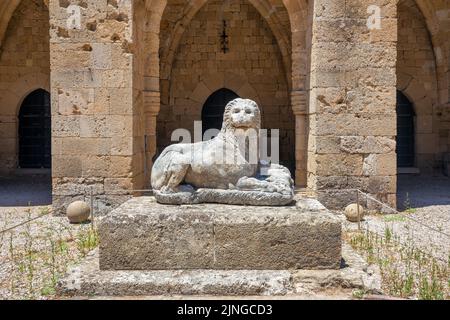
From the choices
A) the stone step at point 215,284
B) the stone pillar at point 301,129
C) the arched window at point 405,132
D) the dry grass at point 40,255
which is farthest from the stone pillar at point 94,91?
the arched window at point 405,132

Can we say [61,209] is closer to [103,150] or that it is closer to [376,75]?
[103,150]

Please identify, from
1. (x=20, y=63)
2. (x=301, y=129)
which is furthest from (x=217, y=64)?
(x=20, y=63)

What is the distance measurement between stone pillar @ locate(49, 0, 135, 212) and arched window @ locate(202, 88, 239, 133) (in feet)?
16.1

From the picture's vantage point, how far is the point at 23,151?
11.4 m

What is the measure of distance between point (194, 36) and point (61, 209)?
603 cm

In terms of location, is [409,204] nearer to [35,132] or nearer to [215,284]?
[215,284]

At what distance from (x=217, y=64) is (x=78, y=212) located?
20.4 feet

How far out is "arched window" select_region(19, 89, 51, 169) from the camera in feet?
37.2

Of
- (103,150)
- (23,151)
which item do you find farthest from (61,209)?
(23,151)

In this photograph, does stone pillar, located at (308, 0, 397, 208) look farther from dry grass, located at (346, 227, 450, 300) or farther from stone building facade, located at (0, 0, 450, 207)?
dry grass, located at (346, 227, 450, 300)

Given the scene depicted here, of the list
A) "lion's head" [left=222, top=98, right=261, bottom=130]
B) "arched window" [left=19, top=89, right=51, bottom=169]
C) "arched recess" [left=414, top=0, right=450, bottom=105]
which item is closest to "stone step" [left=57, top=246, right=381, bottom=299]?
"lion's head" [left=222, top=98, right=261, bottom=130]

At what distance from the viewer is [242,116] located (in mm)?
4164

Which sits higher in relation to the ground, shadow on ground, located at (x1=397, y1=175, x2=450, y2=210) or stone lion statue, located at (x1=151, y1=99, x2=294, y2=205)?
stone lion statue, located at (x1=151, y1=99, x2=294, y2=205)

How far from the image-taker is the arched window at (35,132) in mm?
11352
